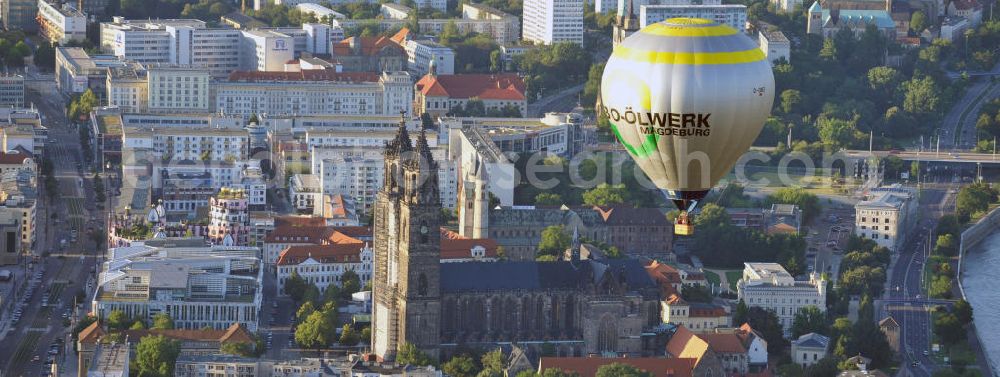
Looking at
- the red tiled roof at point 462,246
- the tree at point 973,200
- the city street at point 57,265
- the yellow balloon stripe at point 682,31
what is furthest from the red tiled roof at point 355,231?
the yellow balloon stripe at point 682,31

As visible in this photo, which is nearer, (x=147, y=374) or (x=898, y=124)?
(x=147, y=374)

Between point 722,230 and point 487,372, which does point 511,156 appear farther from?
point 487,372

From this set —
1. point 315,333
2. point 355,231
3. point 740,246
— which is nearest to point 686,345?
point 315,333

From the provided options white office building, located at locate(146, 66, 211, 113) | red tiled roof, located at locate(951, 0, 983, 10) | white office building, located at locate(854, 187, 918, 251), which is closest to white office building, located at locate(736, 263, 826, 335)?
white office building, located at locate(854, 187, 918, 251)

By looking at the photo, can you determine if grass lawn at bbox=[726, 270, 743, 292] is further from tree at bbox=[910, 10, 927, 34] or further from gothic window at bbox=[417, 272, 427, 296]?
tree at bbox=[910, 10, 927, 34]

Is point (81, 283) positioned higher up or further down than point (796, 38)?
further down

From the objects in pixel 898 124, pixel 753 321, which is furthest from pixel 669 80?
pixel 898 124

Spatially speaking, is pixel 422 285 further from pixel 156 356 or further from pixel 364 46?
pixel 364 46
